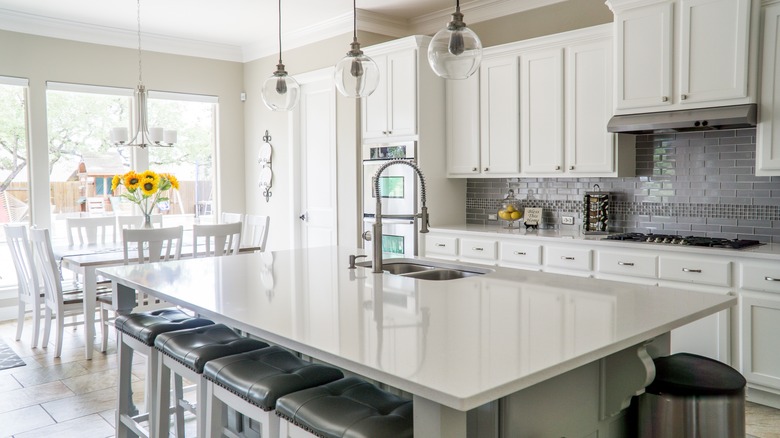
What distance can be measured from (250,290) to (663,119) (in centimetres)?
276

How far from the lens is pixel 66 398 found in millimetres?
3578

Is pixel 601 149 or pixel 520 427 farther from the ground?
pixel 601 149

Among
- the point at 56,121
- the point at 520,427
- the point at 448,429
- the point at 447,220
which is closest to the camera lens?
the point at 448,429

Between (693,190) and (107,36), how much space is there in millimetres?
5526

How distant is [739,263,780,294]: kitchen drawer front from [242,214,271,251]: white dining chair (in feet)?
11.5

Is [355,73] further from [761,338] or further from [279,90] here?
[761,338]

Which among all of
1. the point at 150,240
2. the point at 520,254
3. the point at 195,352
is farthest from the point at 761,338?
the point at 150,240

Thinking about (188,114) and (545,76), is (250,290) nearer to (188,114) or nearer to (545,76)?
(545,76)

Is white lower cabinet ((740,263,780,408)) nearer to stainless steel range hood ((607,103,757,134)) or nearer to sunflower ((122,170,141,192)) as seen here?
stainless steel range hood ((607,103,757,134))

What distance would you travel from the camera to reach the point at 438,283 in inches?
95.7

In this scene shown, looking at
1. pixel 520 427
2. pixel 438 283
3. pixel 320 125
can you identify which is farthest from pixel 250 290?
pixel 320 125

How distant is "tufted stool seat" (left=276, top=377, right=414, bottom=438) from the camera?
1.57 metres

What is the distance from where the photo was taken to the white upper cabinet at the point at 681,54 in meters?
3.43

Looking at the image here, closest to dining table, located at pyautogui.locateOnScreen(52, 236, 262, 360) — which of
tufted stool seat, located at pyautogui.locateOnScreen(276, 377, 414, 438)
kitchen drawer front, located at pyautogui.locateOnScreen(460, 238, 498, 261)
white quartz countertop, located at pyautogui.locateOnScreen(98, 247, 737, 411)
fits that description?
white quartz countertop, located at pyautogui.locateOnScreen(98, 247, 737, 411)
